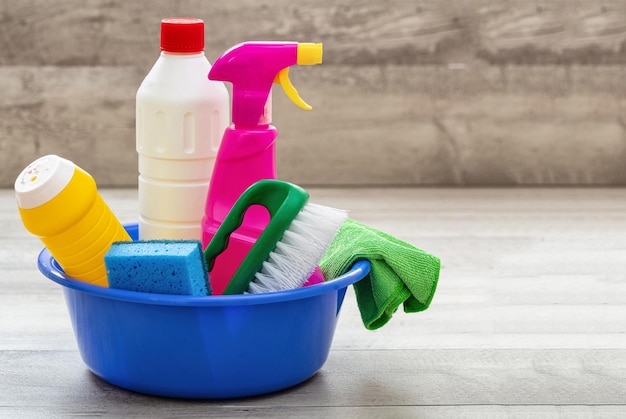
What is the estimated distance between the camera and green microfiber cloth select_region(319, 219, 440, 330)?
828mm

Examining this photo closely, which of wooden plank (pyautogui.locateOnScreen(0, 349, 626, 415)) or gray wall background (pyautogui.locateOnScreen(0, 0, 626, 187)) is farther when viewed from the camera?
gray wall background (pyautogui.locateOnScreen(0, 0, 626, 187))

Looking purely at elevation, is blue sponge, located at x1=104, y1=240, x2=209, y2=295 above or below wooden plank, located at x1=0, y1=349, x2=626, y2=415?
above

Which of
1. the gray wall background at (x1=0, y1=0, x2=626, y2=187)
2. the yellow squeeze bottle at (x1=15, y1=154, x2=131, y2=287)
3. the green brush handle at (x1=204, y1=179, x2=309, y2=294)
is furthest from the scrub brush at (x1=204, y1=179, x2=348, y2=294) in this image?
the gray wall background at (x1=0, y1=0, x2=626, y2=187)

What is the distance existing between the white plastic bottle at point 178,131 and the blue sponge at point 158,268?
0.14m

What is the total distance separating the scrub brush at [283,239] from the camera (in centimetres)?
75

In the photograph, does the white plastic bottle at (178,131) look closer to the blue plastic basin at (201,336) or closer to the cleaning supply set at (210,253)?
the cleaning supply set at (210,253)

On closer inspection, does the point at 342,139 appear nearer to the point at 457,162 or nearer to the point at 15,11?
the point at 457,162

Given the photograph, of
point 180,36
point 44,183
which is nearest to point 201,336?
point 44,183

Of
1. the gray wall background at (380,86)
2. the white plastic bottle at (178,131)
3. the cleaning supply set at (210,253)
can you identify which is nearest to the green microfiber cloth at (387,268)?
the cleaning supply set at (210,253)

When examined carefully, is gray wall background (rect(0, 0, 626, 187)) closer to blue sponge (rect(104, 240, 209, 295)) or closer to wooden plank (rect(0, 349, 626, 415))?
wooden plank (rect(0, 349, 626, 415))

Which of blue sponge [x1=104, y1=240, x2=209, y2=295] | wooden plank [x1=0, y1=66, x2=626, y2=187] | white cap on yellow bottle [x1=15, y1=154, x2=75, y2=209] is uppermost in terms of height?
white cap on yellow bottle [x1=15, y1=154, x2=75, y2=209]

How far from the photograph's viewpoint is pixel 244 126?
0.85 metres

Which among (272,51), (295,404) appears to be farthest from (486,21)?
(295,404)

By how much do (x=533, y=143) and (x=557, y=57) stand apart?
15cm
